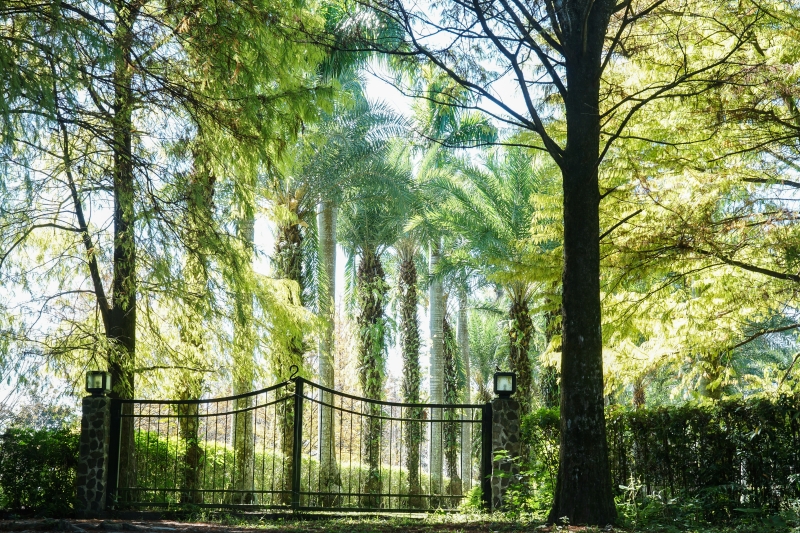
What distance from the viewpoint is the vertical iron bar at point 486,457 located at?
877 centimetres

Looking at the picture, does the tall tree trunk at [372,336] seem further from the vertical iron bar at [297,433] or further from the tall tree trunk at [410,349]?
the vertical iron bar at [297,433]

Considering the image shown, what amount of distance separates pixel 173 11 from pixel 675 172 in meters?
6.00

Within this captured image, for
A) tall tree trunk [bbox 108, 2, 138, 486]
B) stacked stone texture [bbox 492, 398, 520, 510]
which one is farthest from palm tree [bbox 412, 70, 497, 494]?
tall tree trunk [bbox 108, 2, 138, 486]

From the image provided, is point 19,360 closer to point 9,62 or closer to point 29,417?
point 9,62

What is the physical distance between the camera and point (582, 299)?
686 cm

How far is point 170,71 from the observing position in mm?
8320

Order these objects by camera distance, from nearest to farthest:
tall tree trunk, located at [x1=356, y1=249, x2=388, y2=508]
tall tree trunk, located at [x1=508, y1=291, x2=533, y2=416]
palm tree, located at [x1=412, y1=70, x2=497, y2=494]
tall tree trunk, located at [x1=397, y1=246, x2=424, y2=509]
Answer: palm tree, located at [x1=412, y1=70, x2=497, y2=494] < tall tree trunk, located at [x1=508, y1=291, x2=533, y2=416] < tall tree trunk, located at [x1=397, y1=246, x2=424, y2=509] < tall tree trunk, located at [x1=356, y1=249, x2=388, y2=508]

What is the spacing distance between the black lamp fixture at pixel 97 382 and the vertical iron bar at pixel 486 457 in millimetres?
4436

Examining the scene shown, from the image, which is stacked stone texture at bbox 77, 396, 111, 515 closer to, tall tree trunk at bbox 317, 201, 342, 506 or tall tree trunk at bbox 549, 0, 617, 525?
tall tree trunk at bbox 549, 0, 617, 525

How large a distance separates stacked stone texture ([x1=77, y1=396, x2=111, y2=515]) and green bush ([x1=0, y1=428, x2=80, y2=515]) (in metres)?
0.26

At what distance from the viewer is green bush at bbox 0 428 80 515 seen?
8633mm

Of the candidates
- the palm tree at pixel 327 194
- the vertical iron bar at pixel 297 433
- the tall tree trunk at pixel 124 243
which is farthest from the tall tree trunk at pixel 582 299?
the palm tree at pixel 327 194

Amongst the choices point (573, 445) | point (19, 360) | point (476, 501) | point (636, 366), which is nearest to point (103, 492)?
point (19, 360)

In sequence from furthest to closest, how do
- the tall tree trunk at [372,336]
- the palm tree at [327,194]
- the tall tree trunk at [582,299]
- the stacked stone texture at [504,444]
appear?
the tall tree trunk at [372,336], the palm tree at [327,194], the stacked stone texture at [504,444], the tall tree trunk at [582,299]
